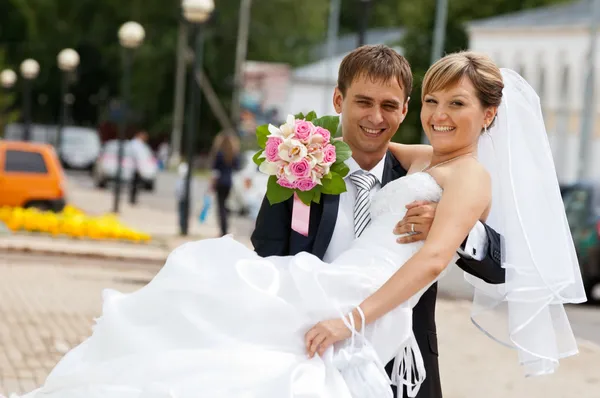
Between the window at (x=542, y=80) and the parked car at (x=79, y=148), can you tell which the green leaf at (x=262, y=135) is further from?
the window at (x=542, y=80)

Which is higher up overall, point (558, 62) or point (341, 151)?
point (341, 151)

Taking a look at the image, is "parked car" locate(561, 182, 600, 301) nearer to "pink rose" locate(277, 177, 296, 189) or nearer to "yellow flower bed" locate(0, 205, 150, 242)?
"yellow flower bed" locate(0, 205, 150, 242)

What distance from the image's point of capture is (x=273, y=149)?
14.9 feet

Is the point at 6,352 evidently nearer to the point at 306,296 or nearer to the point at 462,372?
the point at 462,372

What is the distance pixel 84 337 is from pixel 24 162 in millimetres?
13934

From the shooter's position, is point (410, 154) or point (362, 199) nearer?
point (362, 199)

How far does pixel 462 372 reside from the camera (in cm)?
974

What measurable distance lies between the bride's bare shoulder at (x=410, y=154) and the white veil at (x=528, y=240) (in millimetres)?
222

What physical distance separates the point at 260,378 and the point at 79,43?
76204mm

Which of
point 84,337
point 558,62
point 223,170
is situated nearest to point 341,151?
point 84,337

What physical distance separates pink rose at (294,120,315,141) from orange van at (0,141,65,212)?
1957 cm

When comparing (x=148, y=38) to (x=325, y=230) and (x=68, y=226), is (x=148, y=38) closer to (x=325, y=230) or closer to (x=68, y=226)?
(x=68, y=226)

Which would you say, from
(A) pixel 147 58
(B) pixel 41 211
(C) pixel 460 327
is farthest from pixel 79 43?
(C) pixel 460 327

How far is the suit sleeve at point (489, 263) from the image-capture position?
4.41 m
